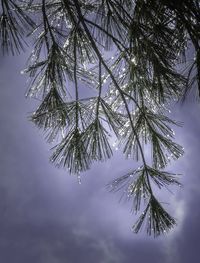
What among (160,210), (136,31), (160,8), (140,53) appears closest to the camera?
(160,8)

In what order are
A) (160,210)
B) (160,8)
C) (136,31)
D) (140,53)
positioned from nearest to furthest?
1. (160,8)
2. (136,31)
3. (140,53)
4. (160,210)

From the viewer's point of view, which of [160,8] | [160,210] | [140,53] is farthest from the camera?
[160,210]

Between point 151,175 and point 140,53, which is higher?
point 140,53

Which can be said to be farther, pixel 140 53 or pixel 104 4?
pixel 104 4

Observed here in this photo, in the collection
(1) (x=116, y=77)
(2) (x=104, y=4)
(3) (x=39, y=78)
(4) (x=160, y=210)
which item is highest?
(2) (x=104, y=4)

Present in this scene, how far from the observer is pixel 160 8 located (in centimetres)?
232

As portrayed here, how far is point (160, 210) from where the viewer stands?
305 cm

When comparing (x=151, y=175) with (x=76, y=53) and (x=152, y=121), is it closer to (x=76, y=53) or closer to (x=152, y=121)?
(x=152, y=121)

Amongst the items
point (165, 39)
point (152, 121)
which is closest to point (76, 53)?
point (152, 121)

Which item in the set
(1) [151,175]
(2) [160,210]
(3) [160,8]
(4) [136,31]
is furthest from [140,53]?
(2) [160,210]

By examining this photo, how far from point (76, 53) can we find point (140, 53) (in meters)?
0.68

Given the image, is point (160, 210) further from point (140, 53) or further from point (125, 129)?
point (140, 53)

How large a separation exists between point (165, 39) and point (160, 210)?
1.26 metres

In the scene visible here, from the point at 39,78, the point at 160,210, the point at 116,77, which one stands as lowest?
the point at 160,210
